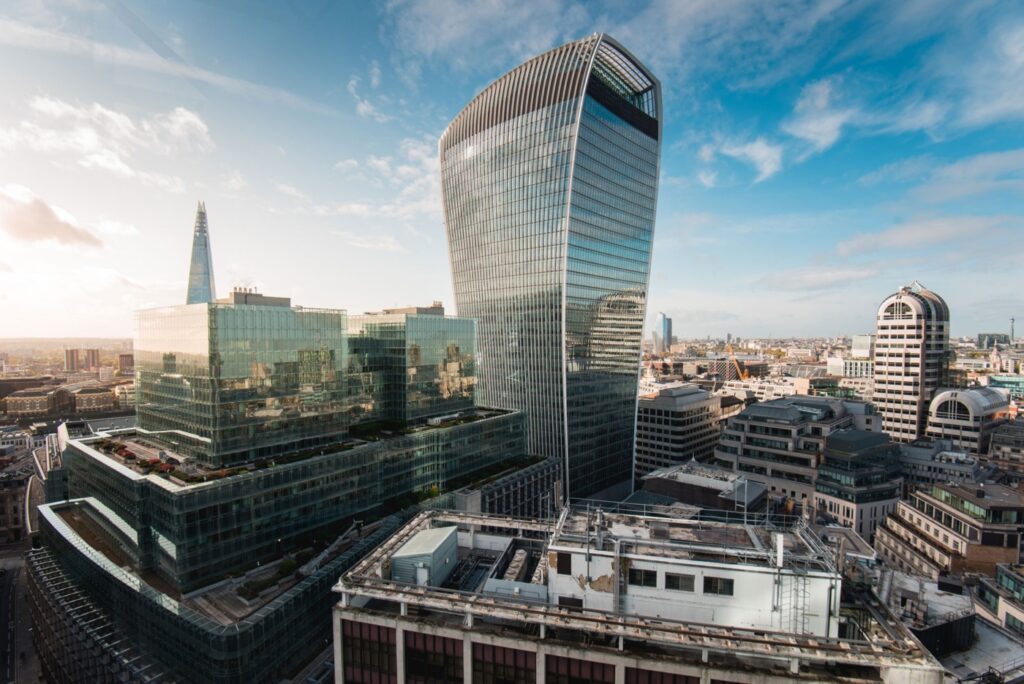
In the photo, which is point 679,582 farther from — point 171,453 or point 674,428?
point 674,428

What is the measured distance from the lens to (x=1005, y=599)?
51875 millimetres

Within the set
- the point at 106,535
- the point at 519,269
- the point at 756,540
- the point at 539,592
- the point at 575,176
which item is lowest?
the point at 106,535

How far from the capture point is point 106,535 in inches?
2672

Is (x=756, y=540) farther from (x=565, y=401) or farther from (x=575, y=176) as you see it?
(x=575, y=176)

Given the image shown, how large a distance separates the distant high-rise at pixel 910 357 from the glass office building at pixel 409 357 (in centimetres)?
13178

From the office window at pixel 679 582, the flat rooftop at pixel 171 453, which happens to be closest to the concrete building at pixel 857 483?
the flat rooftop at pixel 171 453

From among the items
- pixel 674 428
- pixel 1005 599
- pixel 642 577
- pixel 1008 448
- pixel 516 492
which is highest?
pixel 642 577

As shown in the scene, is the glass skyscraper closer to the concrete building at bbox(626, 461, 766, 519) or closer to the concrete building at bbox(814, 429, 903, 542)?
Result: the concrete building at bbox(626, 461, 766, 519)

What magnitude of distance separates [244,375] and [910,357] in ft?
555

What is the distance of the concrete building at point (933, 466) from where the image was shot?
96125mm

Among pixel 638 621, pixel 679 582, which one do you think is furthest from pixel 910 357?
pixel 638 621

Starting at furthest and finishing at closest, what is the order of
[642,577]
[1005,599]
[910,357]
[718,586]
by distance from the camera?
[910,357]
[1005,599]
[642,577]
[718,586]

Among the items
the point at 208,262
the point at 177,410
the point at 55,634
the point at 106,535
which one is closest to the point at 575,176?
the point at 177,410

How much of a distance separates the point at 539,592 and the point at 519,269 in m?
94.7
